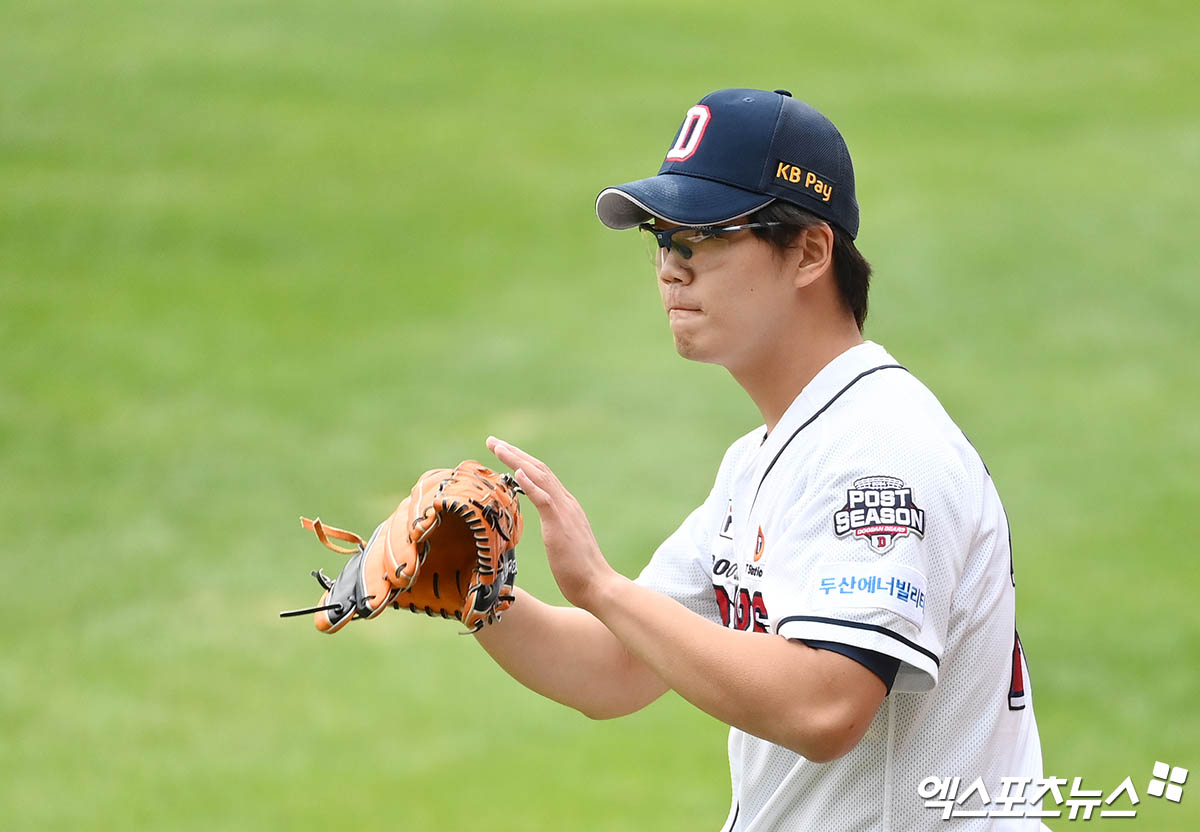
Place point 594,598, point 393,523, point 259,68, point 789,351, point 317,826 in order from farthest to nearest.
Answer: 1. point 259,68
2. point 317,826
3. point 393,523
4. point 789,351
5. point 594,598

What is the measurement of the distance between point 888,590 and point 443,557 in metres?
1.09

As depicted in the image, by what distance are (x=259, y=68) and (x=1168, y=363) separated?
424 inches

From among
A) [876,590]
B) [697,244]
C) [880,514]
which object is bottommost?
[876,590]

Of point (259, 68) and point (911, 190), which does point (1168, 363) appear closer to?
point (911, 190)

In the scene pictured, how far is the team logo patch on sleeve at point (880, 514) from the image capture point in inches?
98.6

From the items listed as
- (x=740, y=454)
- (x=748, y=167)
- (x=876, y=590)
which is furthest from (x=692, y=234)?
(x=876, y=590)

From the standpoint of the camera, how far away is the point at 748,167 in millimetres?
2832

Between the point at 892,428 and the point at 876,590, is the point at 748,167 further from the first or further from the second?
the point at 876,590

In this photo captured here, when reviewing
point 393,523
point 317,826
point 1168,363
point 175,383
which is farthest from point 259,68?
point 393,523

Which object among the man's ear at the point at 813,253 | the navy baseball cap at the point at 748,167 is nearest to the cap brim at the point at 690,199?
the navy baseball cap at the point at 748,167

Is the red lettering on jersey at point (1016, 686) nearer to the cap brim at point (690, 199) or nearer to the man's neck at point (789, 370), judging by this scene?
the man's neck at point (789, 370)

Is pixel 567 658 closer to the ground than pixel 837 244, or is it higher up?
closer to the ground

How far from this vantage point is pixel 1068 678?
8.60m

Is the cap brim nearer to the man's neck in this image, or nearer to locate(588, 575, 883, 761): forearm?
the man's neck
